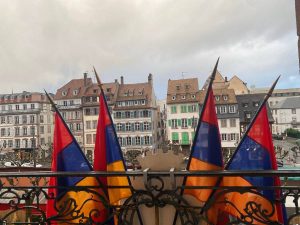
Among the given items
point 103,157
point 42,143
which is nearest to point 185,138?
point 42,143

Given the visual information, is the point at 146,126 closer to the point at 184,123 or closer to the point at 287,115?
the point at 184,123

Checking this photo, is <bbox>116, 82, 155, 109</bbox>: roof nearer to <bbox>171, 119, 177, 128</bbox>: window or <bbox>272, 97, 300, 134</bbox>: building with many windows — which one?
<bbox>171, 119, 177, 128</bbox>: window

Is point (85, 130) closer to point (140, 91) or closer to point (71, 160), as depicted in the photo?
point (140, 91)

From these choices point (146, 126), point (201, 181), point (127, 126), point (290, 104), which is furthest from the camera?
point (290, 104)

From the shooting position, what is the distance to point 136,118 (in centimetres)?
5075

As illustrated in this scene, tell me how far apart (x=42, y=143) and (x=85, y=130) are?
16.0 m

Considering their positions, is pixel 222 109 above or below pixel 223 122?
above

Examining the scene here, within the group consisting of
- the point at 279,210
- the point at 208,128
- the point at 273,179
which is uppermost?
the point at 208,128

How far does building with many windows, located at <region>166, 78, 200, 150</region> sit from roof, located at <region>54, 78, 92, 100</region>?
14663mm

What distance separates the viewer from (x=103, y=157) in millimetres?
3748

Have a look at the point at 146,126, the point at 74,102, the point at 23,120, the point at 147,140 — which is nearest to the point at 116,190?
the point at 147,140

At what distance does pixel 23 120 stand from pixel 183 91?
32.3 metres

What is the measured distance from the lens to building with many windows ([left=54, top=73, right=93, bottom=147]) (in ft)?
181

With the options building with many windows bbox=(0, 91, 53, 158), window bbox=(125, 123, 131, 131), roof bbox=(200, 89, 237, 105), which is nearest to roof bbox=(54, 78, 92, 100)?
building with many windows bbox=(0, 91, 53, 158)
